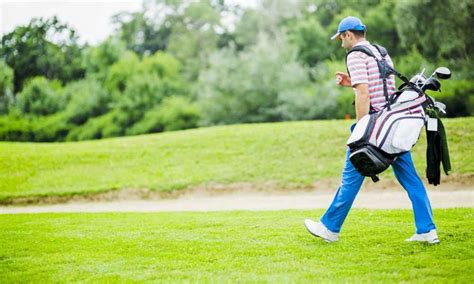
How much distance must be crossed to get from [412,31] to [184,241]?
32870 millimetres

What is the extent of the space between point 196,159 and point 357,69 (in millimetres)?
12150

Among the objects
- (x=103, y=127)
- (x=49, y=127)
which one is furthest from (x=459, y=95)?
(x=49, y=127)

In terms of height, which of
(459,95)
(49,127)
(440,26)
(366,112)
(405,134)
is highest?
(440,26)

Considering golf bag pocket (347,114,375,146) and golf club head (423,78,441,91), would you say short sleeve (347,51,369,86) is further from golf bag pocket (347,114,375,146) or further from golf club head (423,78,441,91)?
golf club head (423,78,441,91)

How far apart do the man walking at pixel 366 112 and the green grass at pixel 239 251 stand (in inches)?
12.4

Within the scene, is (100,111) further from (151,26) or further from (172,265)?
(172,265)

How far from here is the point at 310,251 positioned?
654cm

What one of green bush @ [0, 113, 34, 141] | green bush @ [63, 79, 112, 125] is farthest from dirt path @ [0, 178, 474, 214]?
green bush @ [63, 79, 112, 125]

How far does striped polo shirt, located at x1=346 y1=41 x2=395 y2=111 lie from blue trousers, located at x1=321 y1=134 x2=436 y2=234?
0.70m

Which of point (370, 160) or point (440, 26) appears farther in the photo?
point (440, 26)

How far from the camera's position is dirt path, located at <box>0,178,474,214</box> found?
12148 mm

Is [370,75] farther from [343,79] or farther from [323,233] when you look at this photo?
[323,233]

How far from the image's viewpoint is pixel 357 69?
6363 mm

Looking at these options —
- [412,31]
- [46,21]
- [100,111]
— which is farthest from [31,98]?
[412,31]
